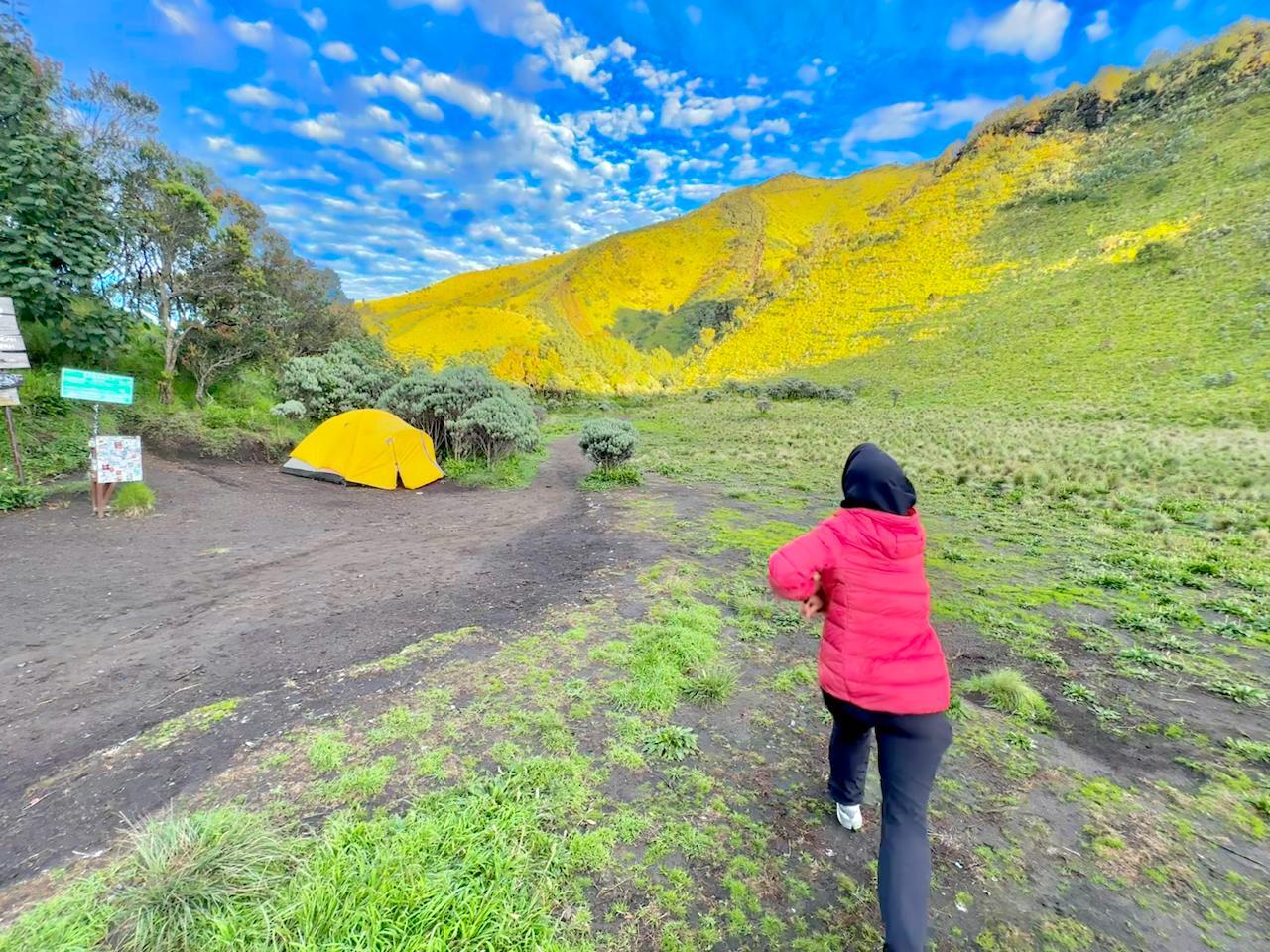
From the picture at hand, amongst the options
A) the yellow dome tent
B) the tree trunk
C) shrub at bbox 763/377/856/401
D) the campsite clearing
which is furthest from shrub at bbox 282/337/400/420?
shrub at bbox 763/377/856/401

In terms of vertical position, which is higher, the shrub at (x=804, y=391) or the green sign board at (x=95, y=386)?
the shrub at (x=804, y=391)

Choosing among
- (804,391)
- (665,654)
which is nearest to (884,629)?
(665,654)

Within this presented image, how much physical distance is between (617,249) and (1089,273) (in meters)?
56.1

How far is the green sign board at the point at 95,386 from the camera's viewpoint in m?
7.51

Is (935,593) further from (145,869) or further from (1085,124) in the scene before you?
(1085,124)

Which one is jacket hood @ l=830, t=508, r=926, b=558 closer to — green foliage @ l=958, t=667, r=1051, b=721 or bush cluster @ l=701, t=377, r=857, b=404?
green foliage @ l=958, t=667, r=1051, b=721

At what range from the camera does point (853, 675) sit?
2201 mm

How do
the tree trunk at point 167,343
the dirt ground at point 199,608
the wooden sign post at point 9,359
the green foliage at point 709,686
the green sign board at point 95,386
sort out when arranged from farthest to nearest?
the tree trunk at point 167,343
the wooden sign post at point 9,359
the green sign board at point 95,386
the green foliage at point 709,686
the dirt ground at point 199,608

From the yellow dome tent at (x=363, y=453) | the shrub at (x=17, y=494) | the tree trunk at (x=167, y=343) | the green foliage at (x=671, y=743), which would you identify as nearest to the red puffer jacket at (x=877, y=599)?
the green foliage at (x=671, y=743)

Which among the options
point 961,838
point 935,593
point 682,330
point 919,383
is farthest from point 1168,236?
point 961,838

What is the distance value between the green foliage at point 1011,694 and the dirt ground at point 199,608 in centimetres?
406

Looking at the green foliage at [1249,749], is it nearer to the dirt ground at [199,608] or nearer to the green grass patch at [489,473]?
the dirt ground at [199,608]

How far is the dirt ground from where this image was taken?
9.93 ft

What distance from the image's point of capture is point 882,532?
7.07ft
